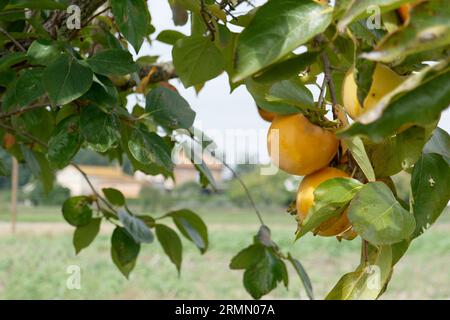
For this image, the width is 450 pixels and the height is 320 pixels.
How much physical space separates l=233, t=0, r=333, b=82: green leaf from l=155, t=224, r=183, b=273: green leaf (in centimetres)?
69

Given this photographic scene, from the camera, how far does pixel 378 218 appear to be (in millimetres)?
393

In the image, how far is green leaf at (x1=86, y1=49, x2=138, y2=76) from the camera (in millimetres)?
582

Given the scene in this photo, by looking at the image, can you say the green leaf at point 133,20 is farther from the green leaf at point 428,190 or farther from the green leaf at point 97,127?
the green leaf at point 428,190

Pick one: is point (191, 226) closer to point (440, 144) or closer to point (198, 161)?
point (198, 161)

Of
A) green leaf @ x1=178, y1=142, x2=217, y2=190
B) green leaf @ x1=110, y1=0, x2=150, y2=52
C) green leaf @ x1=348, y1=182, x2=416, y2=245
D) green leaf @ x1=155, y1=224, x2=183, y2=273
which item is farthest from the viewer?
green leaf @ x1=155, y1=224, x2=183, y2=273

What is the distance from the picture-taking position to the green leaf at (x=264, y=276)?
2.87ft

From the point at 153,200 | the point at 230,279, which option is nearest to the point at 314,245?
the point at 230,279

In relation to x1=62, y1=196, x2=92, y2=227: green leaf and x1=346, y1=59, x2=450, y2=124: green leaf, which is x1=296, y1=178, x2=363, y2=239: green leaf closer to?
x1=346, y1=59, x2=450, y2=124: green leaf

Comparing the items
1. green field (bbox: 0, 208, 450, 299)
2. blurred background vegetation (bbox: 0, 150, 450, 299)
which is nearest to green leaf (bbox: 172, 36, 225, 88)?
blurred background vegetation (bbox: 0, 150, 450, 299)

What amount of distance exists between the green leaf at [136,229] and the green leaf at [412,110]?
0.64 metres

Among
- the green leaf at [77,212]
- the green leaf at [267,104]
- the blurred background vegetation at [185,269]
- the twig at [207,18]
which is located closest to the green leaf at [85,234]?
the green leaf at [77,212]

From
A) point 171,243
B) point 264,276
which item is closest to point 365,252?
point 264,276
